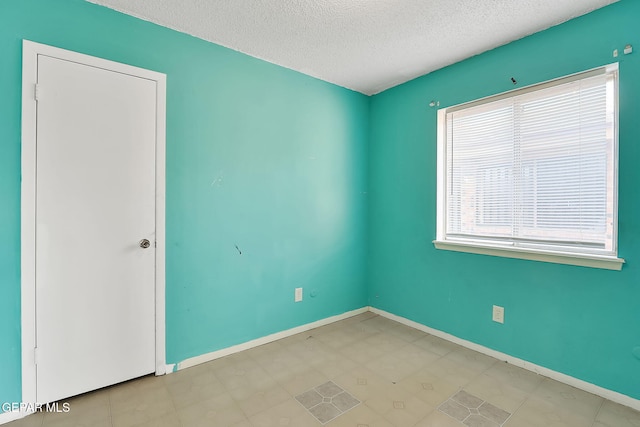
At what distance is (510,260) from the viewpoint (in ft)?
7.45

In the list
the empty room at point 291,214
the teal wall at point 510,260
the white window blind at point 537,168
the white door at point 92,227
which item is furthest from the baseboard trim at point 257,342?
the white window blind at point 537,168

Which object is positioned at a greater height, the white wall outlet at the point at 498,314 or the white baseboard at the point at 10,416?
the white wall outlet at the point at 498,314

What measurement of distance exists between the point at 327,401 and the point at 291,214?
1.51 metres

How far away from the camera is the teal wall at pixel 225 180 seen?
1.63 m

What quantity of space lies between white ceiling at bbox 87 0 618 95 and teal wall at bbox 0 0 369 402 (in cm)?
18

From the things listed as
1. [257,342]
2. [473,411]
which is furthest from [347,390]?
[257,342]

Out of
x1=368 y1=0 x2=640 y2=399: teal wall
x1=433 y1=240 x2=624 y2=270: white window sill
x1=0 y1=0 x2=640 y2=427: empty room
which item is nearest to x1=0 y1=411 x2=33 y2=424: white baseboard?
x1=0 y1=0 x2=640 y2=427: empty room

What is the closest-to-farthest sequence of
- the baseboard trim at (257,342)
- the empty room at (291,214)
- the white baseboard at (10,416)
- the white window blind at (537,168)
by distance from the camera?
1. the white baseboard at (10,416)
2. the empty room at (291,214)
3. the white window blind at (537,168)
4. the baseboard trim at (257,342)

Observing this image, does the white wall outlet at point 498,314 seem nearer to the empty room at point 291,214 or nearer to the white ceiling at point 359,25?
the empty room at point 291,214

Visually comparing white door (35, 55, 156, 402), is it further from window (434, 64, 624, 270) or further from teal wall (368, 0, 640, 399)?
window (434, 64, 624, 270)

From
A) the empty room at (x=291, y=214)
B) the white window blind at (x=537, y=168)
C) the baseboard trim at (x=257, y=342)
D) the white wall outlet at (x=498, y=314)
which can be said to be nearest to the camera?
the empty room at (x=291, y=214)

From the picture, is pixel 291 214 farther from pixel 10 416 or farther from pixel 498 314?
pixel 10 416

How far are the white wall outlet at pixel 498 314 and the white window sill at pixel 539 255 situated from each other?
42 centimetres

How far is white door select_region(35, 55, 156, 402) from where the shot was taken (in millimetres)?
1701
